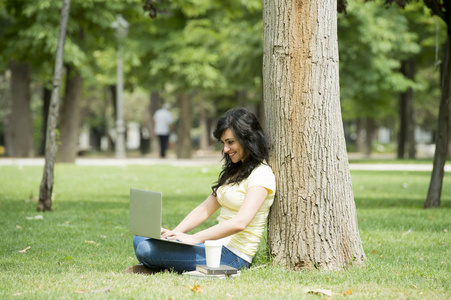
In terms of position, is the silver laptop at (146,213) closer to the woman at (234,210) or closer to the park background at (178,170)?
the woman at (234,210)

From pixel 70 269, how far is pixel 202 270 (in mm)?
1239

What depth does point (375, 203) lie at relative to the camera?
11.1m

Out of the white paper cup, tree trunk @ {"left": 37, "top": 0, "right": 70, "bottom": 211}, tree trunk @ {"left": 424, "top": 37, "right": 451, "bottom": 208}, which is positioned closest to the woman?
the white paper cup

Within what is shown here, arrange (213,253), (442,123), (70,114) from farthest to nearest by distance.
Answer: (70,114) → (442,123) → (213,253)

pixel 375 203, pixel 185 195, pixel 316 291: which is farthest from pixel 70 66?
pixel 316 291

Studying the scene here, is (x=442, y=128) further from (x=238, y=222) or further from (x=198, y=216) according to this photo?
(x=238, y=222)

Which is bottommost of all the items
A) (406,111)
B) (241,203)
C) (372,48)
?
(241,203)

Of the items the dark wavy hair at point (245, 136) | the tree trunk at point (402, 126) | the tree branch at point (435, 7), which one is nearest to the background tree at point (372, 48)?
the tree trunk at point (402, 126)

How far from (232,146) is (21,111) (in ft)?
70.7

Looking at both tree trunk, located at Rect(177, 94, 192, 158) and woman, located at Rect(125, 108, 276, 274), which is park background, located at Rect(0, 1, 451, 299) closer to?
tree trunk, located at Rect(177, 94, 192, 158)

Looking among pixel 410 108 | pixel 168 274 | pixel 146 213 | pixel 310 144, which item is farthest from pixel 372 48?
pixel 146 213

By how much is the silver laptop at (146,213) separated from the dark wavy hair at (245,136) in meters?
0.77

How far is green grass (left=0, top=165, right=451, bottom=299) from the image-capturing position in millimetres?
4578

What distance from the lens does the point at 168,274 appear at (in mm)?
5113
